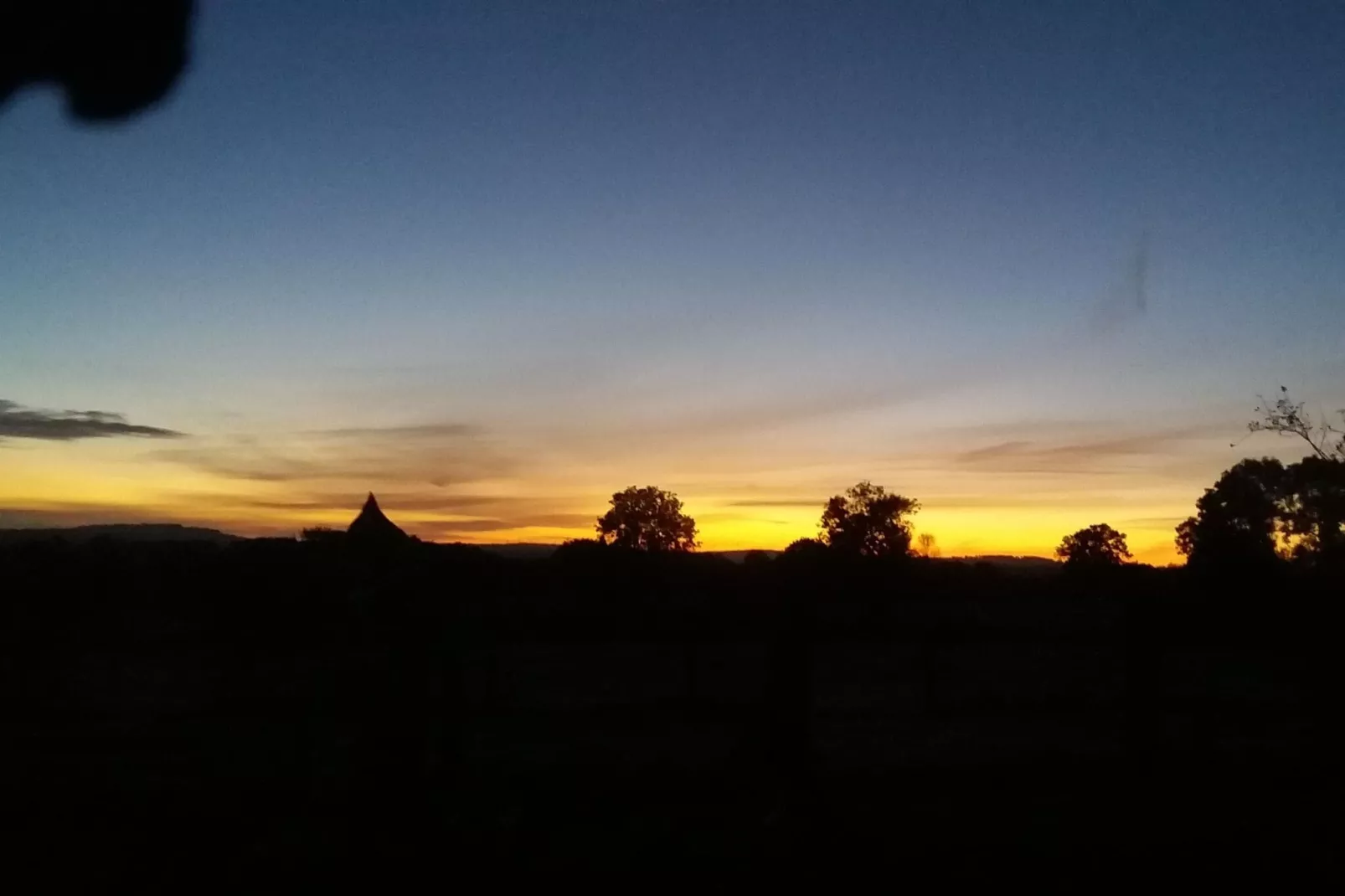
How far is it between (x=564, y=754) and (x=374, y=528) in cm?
294

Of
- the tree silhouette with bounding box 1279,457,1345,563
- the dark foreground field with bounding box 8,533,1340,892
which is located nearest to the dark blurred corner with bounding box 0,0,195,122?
the dark foreground field with bounding box 8,533,1340,892

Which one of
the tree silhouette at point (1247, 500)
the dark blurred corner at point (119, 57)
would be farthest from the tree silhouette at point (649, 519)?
the dark blurred corner at point (119, 57)

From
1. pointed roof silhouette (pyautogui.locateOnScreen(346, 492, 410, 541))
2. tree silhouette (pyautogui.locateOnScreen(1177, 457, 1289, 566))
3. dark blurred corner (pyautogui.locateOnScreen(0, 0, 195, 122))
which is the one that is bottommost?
pointed roof silhouette (pyautogui.locateOnScreen(346, 492, 410, 541))

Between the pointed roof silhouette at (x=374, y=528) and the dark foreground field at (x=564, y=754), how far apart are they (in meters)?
0.45

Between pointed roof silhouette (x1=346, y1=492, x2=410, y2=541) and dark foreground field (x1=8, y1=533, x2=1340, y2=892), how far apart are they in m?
0.45

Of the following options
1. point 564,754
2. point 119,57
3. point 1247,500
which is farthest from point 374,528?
point 1247,500

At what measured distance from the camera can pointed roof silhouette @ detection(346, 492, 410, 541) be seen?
8.34 metres

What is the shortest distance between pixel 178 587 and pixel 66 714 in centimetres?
209

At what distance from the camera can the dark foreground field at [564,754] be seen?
5.35 meters

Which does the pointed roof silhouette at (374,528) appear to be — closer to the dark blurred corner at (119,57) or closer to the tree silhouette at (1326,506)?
the dark blurred corner at (119,57)

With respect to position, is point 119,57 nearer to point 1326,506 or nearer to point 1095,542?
point 1326,506

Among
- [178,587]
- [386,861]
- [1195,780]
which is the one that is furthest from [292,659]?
[1195,780]

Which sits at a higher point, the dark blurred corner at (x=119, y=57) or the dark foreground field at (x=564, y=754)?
the dark blurred corner at (x=119, y=57)

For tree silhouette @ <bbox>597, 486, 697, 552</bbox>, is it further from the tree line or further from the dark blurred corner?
the dark blurred corner
